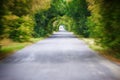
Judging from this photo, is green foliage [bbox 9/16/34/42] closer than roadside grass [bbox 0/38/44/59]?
No

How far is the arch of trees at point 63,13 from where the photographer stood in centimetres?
2156

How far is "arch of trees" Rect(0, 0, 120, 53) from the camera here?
2156 cm

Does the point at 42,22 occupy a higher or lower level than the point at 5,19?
lower

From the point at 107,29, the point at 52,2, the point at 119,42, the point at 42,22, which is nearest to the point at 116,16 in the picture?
the point at 119,42

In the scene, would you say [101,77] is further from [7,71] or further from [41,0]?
[41,0]

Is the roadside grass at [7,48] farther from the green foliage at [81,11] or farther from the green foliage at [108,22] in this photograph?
the green foliage at [81,11]

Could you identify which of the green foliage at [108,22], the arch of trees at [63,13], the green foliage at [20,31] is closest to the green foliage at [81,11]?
the arch of trees at [63,13]

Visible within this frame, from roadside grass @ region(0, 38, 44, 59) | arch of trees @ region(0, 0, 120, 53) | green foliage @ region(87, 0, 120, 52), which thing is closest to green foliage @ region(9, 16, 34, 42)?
arch of trees @ region(0, 0, 120, 53)

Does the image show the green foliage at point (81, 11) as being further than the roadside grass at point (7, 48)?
Yes

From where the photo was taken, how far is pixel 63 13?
68.6 m

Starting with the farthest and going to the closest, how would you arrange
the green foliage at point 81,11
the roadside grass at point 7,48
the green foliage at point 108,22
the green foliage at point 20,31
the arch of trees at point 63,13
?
the green foliage at point 81,11 < the green foliage at point 20,31 < the roadside grass at point 7,48 < the arch of trees at point 63,13 < the green foliage at point 108,22

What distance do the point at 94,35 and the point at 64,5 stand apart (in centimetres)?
4173

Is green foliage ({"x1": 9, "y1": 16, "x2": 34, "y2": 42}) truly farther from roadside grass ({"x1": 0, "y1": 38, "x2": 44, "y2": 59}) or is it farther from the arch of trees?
roadside grass ({"x1": 0, "y1": 38, "x2": 44, "y2": 59})

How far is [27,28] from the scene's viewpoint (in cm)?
3897
